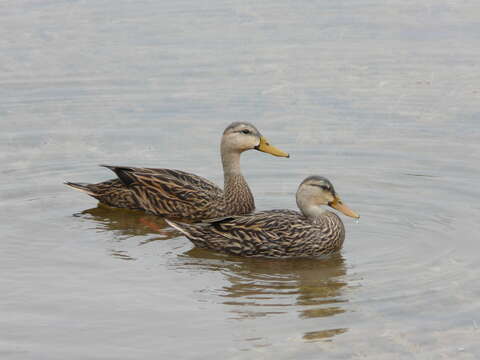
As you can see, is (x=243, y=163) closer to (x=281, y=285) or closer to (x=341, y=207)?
(x=341, y=207)

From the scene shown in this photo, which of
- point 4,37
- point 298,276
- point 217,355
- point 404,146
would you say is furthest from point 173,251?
point 4,37

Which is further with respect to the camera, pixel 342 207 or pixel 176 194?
pixel 176 194

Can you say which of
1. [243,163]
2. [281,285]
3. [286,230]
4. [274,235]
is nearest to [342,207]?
[286,230]

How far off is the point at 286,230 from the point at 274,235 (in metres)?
0.13

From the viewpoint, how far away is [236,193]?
37.6ft

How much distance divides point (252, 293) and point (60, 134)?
5.27 m

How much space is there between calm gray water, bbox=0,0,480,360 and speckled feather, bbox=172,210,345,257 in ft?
0.44

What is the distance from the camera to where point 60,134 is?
13445 millimetres

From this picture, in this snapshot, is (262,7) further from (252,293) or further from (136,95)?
(252,293)

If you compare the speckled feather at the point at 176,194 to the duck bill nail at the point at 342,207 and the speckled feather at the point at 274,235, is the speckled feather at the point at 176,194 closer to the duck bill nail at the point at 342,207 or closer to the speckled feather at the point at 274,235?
the speckled feather at the point at 274,235

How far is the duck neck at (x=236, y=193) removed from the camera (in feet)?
37.4

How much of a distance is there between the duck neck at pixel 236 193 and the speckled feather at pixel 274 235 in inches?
42.5

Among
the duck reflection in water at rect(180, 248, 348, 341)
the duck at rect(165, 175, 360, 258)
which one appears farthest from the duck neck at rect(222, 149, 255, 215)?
the duck reflection in water at rect(180, 248, 348, 341)

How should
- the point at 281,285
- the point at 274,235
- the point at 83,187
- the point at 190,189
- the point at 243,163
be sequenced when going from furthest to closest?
the point at 243,163 → the point at 83,187 → the point at 190,189 → the point at 274,235 → the point at 281,285
